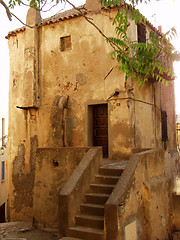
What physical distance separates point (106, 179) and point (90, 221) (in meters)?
1.26

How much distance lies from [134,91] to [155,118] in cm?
243

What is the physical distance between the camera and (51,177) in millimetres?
7664

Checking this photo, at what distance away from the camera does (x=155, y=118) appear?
476 inches

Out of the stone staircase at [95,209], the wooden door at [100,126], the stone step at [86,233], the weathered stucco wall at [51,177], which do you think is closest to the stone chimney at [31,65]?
the wooden door at [100,126]

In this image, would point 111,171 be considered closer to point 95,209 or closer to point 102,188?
point 102,188

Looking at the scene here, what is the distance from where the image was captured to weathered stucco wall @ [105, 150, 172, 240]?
526 centimetres

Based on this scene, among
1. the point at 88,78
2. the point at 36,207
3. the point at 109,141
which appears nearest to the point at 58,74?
the point at 88,78

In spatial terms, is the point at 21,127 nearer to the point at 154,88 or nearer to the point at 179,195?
the point at 154,88

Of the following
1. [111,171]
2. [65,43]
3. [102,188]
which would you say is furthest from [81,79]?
[102,188]

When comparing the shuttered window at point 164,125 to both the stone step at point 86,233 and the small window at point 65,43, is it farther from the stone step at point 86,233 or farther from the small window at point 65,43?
the stone step at point 86,233

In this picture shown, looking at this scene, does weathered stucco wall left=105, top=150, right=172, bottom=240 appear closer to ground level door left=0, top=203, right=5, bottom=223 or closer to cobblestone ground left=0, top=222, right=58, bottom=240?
cobblestone ground left=0, top=222, right=58, bottom=240

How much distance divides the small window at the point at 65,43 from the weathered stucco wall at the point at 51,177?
5.52 meters

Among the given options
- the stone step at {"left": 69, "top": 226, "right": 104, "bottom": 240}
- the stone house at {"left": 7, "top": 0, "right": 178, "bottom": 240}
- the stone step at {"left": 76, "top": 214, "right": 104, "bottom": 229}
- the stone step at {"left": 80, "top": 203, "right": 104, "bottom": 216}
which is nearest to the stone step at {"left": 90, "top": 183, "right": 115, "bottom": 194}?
the stone step at {"left": 80, "top": 203, "right": 104, "bottom": 216}

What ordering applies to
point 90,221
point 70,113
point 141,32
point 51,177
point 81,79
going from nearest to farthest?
point 90,221 → point 51,177 → point 81,79 → point 70,113 → point 141,32
